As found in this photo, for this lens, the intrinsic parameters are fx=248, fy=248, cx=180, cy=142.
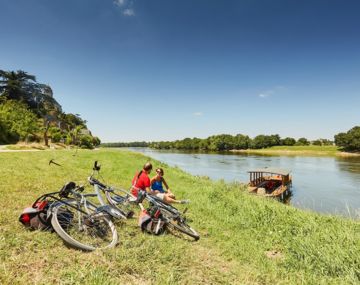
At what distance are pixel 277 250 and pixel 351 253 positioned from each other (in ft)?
5.26

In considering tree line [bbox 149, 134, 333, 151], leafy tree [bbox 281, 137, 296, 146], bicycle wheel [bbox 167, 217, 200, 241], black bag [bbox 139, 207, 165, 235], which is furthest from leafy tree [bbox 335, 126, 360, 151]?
black bag [bbox 139, 207, 165, 235]

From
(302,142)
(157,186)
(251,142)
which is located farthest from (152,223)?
(302,142)

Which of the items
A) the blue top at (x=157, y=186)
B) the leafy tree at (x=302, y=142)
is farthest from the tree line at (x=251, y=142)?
the blue top at (x=157, y=186)

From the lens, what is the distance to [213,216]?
8.84 metres

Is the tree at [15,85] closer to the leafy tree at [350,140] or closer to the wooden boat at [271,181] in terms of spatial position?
the wooden boat at [271,181]

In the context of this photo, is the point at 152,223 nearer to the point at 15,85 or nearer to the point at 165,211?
the point at 165,211

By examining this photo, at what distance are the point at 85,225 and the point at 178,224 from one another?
237 cm

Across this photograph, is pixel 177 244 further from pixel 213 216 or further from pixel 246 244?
pixel 213 216

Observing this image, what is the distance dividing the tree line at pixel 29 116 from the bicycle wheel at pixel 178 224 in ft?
131

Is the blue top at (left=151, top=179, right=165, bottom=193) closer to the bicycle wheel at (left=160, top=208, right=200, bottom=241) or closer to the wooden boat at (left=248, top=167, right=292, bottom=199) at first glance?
the bicycle wheel at (left=160, top=208, right=200, bottom=241)

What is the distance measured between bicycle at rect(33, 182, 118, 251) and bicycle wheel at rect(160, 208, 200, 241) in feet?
4.97

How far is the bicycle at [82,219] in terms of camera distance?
482 cm

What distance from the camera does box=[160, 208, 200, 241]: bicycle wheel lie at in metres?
6.18

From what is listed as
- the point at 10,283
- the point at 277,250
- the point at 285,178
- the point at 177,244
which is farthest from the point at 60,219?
the point at 285,178
